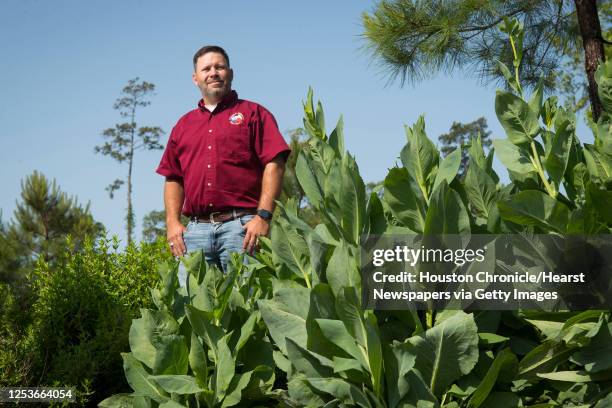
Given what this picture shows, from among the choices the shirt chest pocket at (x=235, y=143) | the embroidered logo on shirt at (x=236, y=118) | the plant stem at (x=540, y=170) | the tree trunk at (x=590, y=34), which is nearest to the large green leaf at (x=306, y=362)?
the plant stem at (x=540, y=170)

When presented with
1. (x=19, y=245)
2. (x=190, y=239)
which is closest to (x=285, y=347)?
(x=190, y=239)

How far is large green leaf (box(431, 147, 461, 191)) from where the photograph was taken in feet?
4.82

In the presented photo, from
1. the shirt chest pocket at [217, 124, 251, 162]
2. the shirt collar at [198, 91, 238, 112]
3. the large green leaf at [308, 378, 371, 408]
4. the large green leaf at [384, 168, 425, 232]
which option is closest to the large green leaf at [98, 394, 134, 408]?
the large green leaf at [308, 378, 371, 408]

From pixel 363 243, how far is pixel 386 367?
0.28 m

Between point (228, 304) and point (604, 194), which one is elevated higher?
point (604, 194)

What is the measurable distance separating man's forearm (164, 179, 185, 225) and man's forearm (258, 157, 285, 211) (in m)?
0.75

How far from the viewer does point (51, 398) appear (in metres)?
3.77

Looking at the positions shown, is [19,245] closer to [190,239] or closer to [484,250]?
[190,239]

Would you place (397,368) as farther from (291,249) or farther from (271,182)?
(271,182)

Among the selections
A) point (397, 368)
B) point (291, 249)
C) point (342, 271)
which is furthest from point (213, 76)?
point (397, 368)

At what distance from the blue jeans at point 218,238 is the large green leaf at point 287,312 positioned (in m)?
2.46

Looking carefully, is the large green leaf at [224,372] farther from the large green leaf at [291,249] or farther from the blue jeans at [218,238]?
the blue jeans at [218,238]

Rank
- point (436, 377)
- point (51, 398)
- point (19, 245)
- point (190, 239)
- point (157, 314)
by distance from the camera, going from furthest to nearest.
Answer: point (19, 245), point (190, 239), point (51, 398), point (157, 314), point (436, 377)

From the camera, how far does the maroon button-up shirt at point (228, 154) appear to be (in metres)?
4.17
